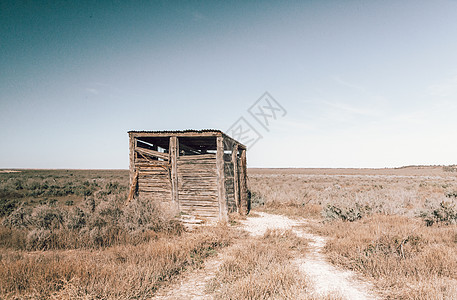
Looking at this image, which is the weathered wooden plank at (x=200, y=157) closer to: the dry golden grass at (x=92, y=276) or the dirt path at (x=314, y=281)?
the dirt path at (x=314, y=281)

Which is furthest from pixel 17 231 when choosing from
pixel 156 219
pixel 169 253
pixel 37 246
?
pixel 169 253

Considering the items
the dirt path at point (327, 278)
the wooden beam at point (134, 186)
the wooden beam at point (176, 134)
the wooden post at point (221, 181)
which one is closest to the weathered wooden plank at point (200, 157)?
the wooden post at point (221, 181)

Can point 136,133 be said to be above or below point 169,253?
above

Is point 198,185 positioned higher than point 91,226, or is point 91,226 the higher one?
point 198,185

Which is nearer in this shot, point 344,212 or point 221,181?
point 344,212

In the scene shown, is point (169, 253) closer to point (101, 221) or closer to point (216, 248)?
point (216, 248)

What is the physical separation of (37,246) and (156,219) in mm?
2976

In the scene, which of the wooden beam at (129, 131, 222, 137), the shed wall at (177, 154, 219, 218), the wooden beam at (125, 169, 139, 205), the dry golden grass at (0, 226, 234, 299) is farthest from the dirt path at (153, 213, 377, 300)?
the wooden beam at (125, 169, 139, 205)

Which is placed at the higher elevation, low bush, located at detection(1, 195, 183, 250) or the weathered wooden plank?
the weathered wooden plank

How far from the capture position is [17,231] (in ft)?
21.3

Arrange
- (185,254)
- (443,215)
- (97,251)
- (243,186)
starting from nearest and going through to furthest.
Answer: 1. (185,254)
2. (97,251)
3. (443,215)
4. (243,186)

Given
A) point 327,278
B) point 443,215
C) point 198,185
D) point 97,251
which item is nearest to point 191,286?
point 327,278

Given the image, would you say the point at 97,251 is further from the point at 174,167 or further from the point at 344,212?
the point at 344,212

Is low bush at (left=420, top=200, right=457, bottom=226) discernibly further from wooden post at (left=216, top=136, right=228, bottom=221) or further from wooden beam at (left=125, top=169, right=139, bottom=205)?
wooden beam at (left=125, top=169, right=139, bottom=205)
